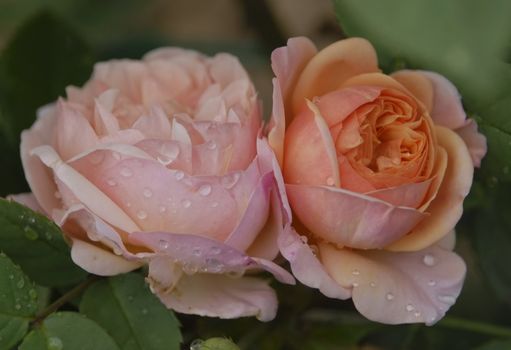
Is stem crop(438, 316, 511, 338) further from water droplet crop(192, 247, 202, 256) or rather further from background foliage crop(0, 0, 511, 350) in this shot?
water droplet crop(192, 247, 202, 256)

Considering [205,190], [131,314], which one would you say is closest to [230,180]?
[205,190]

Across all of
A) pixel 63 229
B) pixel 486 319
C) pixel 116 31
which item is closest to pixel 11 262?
pixel 63 229

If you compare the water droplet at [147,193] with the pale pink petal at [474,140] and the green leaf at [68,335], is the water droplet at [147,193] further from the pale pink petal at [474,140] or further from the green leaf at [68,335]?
the pale pink petal at [474,140]

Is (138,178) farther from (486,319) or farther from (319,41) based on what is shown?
(319,41)

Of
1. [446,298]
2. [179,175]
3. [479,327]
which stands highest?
[179,175]

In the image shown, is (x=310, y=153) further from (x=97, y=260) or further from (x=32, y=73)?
(x=32, y=73)

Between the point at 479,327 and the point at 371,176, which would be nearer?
the point at 371,176
